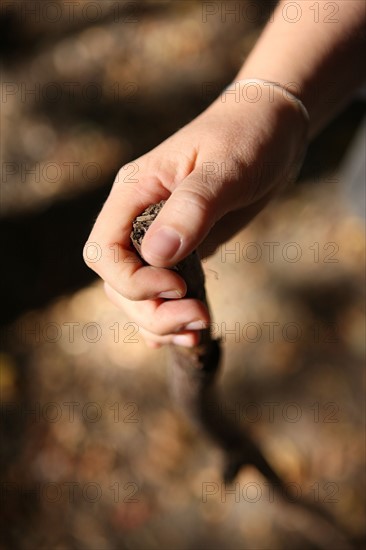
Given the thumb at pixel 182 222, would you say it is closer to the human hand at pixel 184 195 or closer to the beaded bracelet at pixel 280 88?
the human hand at pixel 184 195

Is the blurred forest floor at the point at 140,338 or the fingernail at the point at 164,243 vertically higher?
the fingernail at the point at 164,243

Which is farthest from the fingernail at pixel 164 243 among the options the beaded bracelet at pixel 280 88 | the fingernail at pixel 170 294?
the beaded bracelet at pixel 280 88

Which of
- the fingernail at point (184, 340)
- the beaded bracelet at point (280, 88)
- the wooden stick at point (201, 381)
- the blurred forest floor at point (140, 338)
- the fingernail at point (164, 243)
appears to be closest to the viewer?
the fingernail at point (164, 243)

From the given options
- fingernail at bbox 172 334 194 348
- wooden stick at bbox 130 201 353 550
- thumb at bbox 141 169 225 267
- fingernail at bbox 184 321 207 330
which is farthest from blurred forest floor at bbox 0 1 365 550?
thumb at bbox 141 169 225 267

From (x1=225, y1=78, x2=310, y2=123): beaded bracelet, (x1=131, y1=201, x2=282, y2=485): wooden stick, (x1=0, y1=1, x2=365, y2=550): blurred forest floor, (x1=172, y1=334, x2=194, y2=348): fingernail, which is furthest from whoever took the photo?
(x1=0, y1=1, x2=365, y2=550): blurred forest floor

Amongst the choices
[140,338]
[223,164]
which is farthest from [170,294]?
[140,338]

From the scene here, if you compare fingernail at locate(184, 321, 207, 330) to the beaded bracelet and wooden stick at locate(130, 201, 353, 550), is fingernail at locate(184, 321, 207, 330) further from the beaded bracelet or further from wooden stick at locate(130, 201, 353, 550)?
the beaded bracelet
